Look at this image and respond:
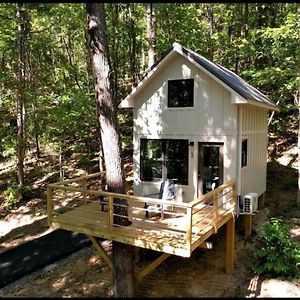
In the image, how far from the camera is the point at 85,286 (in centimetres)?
843

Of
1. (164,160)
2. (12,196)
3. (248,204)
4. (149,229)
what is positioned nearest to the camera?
(149,229)

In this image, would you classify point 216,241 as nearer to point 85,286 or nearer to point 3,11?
point 85,286

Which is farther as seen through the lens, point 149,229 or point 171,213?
point 149,229

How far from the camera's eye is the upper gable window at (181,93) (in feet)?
32.6

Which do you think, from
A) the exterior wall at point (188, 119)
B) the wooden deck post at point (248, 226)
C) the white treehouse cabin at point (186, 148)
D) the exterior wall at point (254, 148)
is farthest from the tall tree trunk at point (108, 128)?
the wooden deck post at point (248, 226)

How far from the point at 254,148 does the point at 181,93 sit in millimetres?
3235

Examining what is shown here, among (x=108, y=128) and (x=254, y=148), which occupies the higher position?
(x=108, y=128)

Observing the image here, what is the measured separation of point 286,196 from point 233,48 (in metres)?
8.75

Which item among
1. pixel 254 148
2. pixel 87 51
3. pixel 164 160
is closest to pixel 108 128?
pixel 164 160

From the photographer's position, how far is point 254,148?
11.2 metres

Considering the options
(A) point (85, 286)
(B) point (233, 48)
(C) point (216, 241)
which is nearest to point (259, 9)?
(B) point (233, 48)

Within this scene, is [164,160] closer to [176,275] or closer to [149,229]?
[149,229]

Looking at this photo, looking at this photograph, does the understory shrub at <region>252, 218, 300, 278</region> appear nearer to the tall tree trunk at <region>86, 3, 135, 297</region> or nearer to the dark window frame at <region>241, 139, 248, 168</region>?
the dark window frame at <region>241, 139, 248, 168</region>

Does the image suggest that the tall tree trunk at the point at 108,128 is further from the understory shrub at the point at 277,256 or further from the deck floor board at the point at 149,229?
the understory shrub at the point at 277,256
